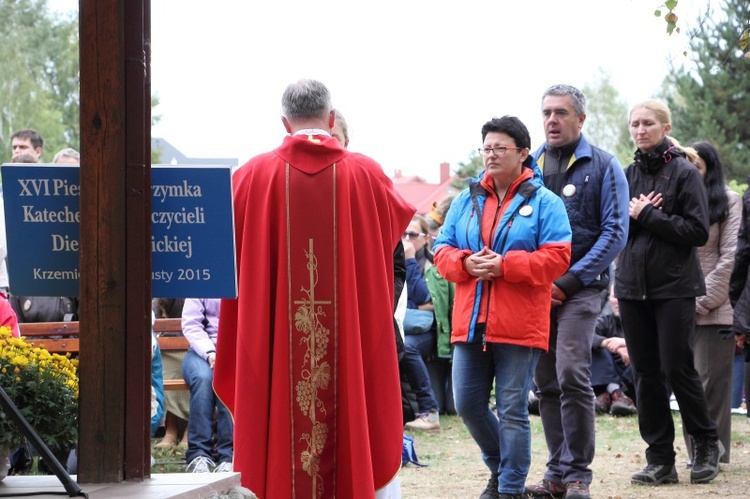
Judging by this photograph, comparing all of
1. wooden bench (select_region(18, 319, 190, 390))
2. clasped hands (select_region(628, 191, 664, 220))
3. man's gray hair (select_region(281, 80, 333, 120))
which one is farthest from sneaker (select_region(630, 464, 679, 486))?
wooden bench (select_region(18, 319, 190, 390))

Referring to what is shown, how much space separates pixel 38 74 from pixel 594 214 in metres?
49.9

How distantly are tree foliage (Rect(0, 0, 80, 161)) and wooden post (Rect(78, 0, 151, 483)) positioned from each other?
4667 cm

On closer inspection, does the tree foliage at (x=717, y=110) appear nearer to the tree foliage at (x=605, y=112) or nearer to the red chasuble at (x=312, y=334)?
the tree foliage at (x=605, y=112)

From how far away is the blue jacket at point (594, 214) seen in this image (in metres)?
7.05

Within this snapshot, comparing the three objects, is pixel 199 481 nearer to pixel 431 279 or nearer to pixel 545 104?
pixel 545 104

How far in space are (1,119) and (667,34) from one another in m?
47.2

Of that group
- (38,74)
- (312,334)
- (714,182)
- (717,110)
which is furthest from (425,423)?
(38,74)

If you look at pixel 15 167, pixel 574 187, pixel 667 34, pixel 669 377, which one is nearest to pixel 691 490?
pixel 669 377

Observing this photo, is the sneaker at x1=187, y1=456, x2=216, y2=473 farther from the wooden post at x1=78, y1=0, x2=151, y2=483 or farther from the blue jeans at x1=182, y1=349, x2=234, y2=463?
the wooden post at x1=78, y1=0, x2=151, y2=483

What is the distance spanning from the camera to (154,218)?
4.28m

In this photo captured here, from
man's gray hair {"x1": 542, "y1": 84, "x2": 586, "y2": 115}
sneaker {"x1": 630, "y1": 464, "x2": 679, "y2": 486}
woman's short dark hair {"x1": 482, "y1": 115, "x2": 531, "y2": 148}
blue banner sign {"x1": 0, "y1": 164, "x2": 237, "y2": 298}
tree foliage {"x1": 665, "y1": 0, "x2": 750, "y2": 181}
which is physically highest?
tree foliage {"x1": 665, "y1": 0, "x2": 750, "y2": 181}

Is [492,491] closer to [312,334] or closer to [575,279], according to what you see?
[575,279]

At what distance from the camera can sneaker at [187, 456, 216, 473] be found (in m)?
8.38

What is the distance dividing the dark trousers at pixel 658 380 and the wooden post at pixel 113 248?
4.40 meters
